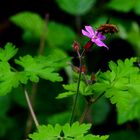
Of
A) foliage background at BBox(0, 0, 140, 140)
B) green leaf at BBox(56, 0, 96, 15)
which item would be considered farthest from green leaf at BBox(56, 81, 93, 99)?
green leaf at BBox(56, 0, 96, 15)

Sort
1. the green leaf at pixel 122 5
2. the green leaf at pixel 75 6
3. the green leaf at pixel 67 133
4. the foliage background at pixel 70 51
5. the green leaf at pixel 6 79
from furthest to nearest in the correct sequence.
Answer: the green leaf at pixel 75 6 < the green leaf at pixel 122 5 < the foliage background at pixel 70 51 < the green leaf at pixel 6 79 < the green leaf at pixel 67 133

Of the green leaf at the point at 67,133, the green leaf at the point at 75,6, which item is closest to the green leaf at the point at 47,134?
the green leaf at the point at 67,133

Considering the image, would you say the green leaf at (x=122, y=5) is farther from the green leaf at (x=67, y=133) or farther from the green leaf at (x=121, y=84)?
the green leaf at (x=67, y=133)

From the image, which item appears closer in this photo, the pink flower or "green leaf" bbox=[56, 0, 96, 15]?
the pink flower

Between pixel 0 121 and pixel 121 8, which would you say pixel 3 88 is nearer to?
pixel 0 121

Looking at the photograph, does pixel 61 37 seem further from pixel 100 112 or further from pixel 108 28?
pixel 108 28

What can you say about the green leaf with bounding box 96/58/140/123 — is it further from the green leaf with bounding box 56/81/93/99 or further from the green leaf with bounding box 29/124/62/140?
the green leaf with bounding box 29/124/62/140

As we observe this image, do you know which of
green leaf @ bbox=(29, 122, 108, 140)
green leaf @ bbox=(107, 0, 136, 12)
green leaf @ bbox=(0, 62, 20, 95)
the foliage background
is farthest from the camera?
green leaf @ bbox=(107, 0, 136, 12)

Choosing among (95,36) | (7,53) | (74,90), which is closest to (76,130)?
(74,90)
